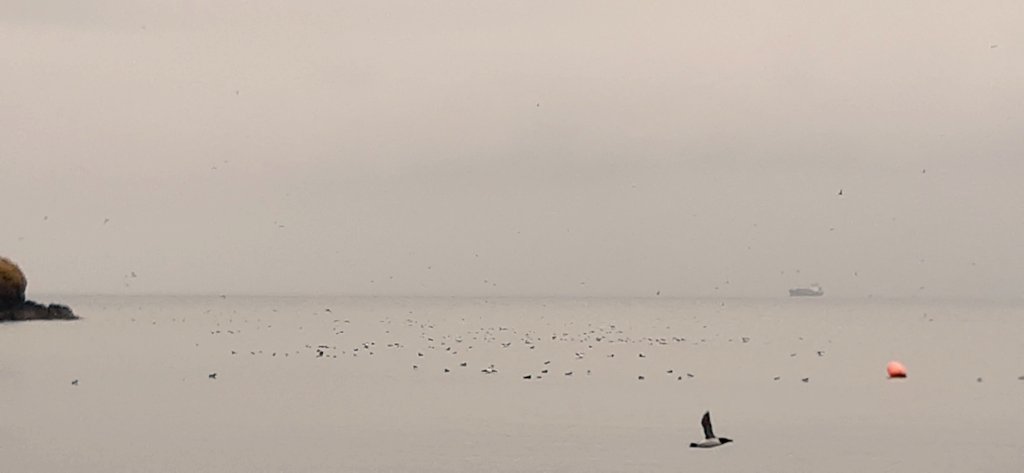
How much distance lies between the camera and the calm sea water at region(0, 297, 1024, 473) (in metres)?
38.1

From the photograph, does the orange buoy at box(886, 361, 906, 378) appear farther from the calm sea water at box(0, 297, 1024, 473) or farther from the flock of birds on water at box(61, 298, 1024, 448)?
the flock of birds on water at box(61, 298, 1024, 448)

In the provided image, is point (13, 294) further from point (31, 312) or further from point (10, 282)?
point (31, 312)

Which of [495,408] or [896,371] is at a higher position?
[896,371]

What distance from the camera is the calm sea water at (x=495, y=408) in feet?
125

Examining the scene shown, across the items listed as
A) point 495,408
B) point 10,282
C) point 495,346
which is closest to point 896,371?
point 495,408

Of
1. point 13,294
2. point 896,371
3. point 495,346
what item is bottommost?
point 896,371

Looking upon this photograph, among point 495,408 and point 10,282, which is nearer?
point 495,408

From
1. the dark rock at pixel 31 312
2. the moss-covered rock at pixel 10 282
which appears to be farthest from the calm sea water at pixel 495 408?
the dark rock at pixel 31 312

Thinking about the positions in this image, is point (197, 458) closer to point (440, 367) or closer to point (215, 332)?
point (440, 367)

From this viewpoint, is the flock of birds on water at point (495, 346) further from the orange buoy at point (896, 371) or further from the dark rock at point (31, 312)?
the dark rock at point (31, 312)

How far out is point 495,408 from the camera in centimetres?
5062

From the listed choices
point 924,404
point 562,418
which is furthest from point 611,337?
point 562,418

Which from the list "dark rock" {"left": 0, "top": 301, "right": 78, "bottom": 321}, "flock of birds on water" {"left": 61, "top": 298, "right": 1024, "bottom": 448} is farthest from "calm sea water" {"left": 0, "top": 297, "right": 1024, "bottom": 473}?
"dark rock" {"left": 0, "top": 301, "right": 78, "bottom": 321}

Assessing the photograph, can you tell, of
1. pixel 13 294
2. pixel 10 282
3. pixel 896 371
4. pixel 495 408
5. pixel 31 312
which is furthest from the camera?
pixel 31 312
